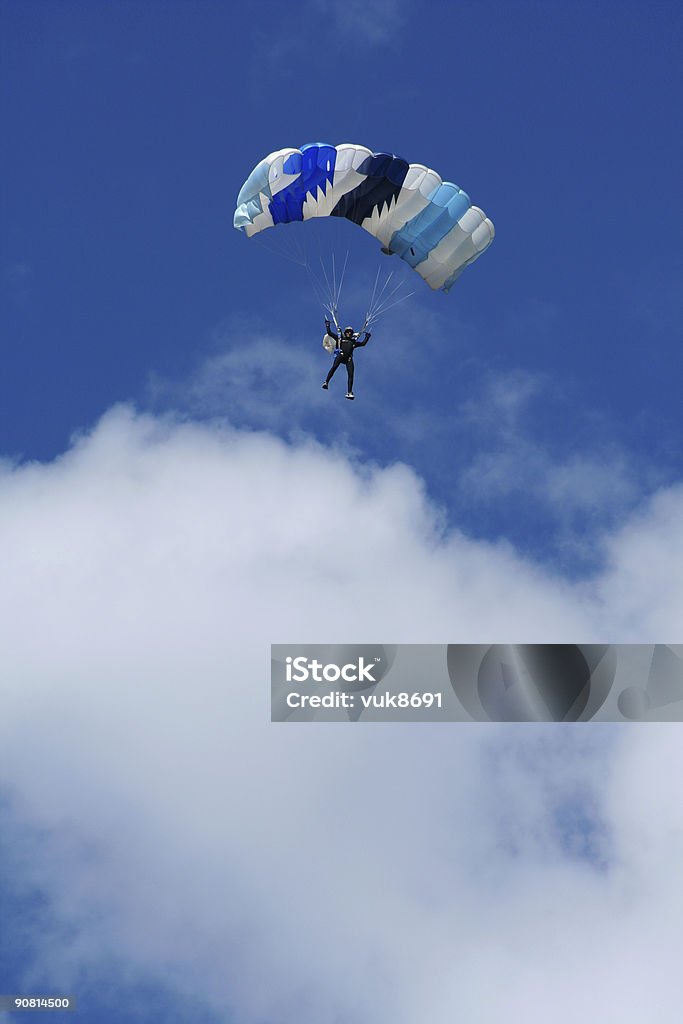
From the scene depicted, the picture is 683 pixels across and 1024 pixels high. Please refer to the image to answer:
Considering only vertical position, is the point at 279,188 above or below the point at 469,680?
above

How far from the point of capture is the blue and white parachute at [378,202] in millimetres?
37469

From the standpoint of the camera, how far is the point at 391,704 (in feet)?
116

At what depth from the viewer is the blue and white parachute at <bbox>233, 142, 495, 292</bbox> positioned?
37.5 meters

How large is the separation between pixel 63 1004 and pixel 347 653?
943 centimetres

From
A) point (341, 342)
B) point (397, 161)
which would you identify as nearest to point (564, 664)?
point (341, 342)

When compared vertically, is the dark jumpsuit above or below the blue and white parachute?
Answer: below

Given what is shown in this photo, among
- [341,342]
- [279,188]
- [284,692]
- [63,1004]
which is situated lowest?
[63,1004]

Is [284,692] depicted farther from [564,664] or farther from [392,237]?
[392,237]

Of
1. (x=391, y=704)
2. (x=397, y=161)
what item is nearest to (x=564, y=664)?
(x=391, y=704)

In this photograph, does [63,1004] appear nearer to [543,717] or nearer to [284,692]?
[284,692]

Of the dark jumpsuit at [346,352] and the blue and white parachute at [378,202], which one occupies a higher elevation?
the blue and white parachute at [378,202]

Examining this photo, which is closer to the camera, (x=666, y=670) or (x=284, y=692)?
(x=284, y=692)

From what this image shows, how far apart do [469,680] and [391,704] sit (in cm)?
199

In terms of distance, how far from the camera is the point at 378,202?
37.9 meters
